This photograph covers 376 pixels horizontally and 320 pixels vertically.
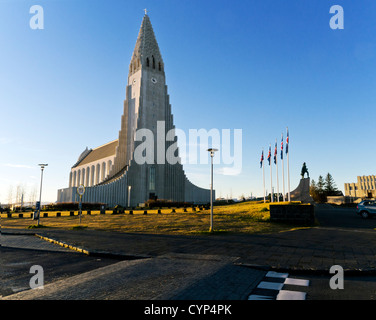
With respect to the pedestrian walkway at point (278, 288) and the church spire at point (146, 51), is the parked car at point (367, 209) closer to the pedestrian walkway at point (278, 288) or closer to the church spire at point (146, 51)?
the pedestrian walkway at point (278, 288)

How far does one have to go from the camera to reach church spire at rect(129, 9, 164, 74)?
67375 mm

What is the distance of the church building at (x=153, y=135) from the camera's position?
6366cm

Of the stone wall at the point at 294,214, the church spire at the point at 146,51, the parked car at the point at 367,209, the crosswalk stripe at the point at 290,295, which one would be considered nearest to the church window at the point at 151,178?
the church spire at the point at 146,51

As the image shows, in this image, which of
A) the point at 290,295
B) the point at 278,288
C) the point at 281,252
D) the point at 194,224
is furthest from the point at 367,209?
the point at 290,295

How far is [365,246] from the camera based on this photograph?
32.6 feet

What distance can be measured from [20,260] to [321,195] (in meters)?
105

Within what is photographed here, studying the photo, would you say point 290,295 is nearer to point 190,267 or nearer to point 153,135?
point 190,267

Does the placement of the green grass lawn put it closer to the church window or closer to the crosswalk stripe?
the crosswalk stripe

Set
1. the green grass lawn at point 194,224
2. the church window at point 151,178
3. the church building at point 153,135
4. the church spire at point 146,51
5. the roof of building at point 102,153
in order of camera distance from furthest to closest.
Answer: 1. the roof of building at point 102,153
2. the church spire at point 146,51
3. the church window at point 151,178
4. the church building at point 153,135
5. the green grass lawn at point 194,224

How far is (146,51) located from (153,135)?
2161 cm
